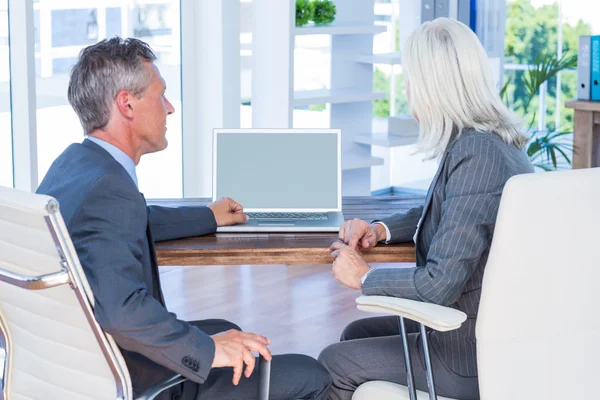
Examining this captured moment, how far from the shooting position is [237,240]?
2.53 metres

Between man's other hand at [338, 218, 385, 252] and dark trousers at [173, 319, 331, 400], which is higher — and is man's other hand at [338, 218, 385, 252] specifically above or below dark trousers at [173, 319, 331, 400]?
above

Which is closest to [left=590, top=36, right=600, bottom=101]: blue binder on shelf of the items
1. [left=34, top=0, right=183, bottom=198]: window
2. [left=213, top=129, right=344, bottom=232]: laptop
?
[left=34, top=0, right=183, bottom=198]: window

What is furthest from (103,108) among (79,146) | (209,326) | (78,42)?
(78,42)

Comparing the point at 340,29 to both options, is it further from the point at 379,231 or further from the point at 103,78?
the point at 103,78

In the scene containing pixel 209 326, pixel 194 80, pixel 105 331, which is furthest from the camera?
pixel 194 80

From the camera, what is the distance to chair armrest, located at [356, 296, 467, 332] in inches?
76.5

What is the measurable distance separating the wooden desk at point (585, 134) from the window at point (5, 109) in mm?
2972

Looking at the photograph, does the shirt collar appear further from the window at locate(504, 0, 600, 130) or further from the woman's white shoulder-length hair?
the window at locate(504, 0, 600, 130)

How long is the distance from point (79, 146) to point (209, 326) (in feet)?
2.23

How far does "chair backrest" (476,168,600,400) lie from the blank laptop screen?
93cm

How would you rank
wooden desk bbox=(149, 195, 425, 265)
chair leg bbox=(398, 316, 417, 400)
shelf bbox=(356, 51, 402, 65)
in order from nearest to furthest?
1. chair leg bbox=(398, 316, 417, 400)
2. wooden desk bbox=(149, 195, 425, 265)
3. shelf bbox=(356, 51, 402, 65)

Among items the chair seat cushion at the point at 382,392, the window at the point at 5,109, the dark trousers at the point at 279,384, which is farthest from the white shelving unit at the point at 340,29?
the dark trousers at the point at 279,384

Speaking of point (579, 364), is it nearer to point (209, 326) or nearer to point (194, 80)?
point (209, 326)

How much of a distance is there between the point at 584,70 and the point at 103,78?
3.95 m
